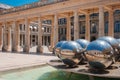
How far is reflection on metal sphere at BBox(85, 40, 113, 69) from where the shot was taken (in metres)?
10.5

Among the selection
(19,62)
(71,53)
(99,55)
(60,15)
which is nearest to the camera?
(99,55)

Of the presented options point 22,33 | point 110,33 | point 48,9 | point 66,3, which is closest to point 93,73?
point 110,33

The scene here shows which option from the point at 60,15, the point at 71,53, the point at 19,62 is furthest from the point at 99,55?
the point at 60,15

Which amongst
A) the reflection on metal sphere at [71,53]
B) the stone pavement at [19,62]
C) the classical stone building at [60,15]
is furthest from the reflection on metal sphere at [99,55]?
the classical stone building at [60,15]

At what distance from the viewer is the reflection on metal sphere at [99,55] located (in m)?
10.5

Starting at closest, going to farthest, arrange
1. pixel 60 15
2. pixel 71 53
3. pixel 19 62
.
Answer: pixel 71 53 → pixel 19 62 → pixel 60 15

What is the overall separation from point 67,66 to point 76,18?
1864cm

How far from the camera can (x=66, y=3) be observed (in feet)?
104

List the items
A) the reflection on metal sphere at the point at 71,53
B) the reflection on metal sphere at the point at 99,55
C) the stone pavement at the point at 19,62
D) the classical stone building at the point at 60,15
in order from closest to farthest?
1. the reflection on metal sphere at the point at 99,55
2. the reflection on metal sphere at the point at 71,53
3. the stone pavement at the point at 19,62
4. the classical stone building at the point at 60,15

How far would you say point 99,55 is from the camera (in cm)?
1049

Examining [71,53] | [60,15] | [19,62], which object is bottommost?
[19,62]

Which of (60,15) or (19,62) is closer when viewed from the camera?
(19,62)

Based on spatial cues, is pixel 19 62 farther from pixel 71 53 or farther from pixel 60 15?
pixel 60 15

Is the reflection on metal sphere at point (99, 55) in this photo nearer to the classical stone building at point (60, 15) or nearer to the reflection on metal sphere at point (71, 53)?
the reflection on metal sphere at point (71, 53)
